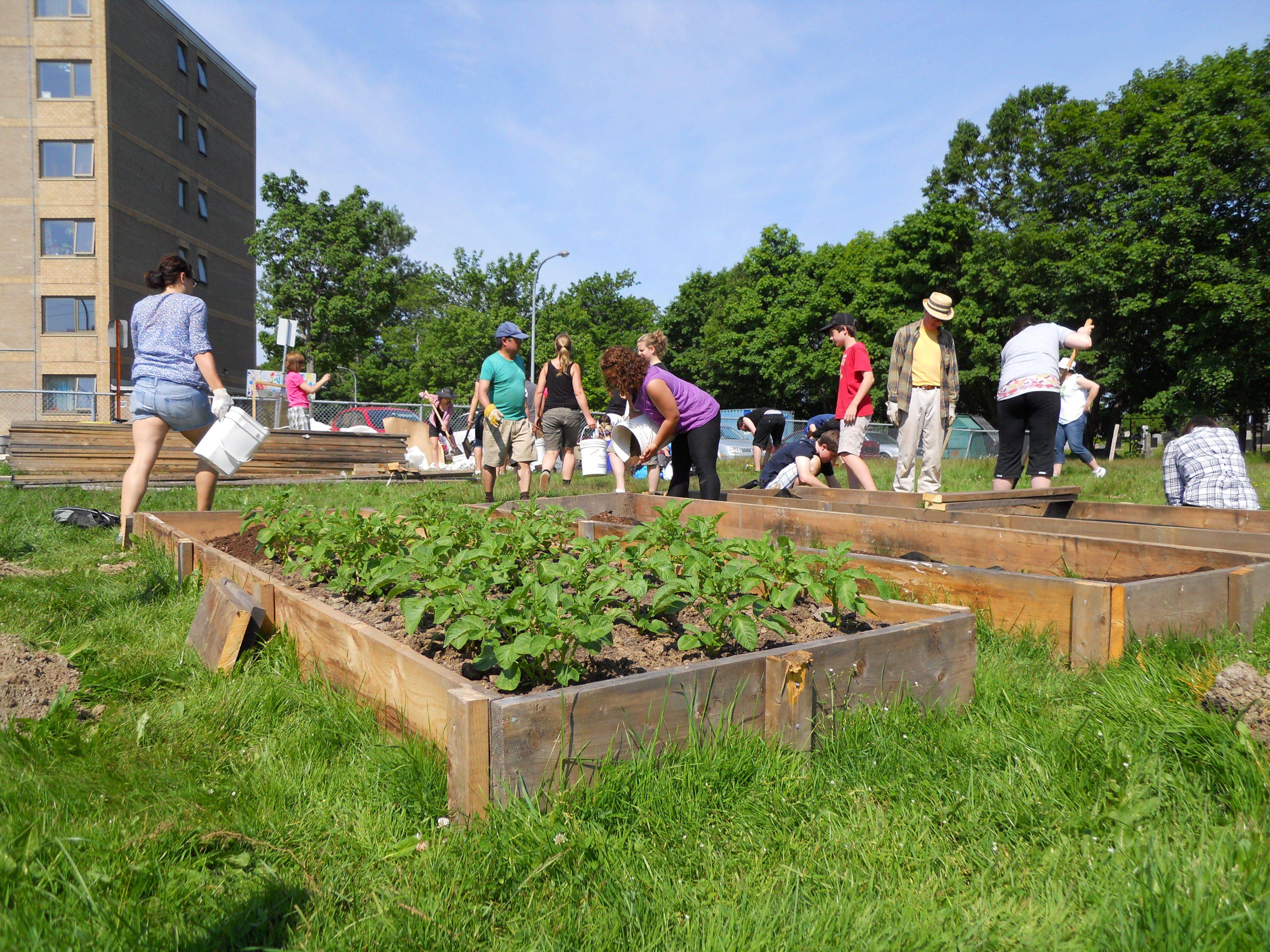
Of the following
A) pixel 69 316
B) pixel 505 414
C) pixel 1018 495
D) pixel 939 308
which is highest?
pixel 69 316

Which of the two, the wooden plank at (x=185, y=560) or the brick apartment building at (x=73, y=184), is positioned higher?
the brick apartment building at (x=73, y=184)

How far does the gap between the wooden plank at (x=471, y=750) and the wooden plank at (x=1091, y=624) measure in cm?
234

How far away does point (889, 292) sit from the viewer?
148 ft

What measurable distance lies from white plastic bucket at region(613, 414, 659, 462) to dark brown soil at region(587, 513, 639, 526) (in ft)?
2.76

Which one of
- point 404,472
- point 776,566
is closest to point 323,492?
point 404,472

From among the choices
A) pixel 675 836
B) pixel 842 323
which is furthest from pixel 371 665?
pixel 842 323

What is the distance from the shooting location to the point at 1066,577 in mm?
4082

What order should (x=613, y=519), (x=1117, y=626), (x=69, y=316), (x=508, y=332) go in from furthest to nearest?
(x=69, y=316) < (x=508, y=332) < (x=613, y=519) < (x=1117, y=626)

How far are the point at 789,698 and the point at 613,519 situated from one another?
3.86m

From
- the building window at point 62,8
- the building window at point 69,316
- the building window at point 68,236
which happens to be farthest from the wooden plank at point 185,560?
the building window at point 62,8

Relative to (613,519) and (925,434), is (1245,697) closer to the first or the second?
(613,519)

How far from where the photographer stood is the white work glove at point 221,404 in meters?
6.01

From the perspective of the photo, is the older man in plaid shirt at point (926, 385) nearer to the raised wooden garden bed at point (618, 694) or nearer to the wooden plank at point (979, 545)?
the wooden plank at point (979, 545)

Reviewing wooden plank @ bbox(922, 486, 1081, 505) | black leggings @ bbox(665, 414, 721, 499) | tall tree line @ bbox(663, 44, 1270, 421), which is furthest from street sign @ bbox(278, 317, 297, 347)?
tall tree line @ bbox(663, 44, 1270, 421)
